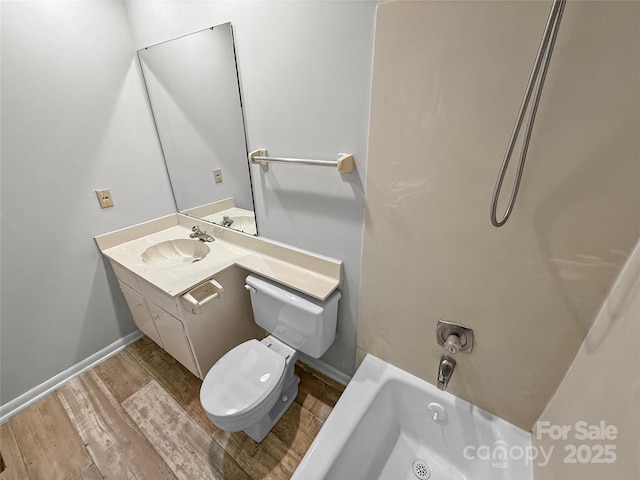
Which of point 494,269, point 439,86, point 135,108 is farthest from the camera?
point 135,108

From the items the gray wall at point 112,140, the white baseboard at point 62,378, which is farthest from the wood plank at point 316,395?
the white baseboard at point 62,378

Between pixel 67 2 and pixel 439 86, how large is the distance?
6.06 ft

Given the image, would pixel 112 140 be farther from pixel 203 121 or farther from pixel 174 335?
pixel 174 335

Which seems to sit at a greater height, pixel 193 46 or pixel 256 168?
pixel 193 46

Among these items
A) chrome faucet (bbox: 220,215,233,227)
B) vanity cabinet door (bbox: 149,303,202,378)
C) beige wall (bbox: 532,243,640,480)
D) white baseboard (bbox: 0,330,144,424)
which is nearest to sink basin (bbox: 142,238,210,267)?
chrome faucet (bbox: 220,215,233,227)

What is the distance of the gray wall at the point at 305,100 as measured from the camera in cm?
90

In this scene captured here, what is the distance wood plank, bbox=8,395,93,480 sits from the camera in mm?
1220

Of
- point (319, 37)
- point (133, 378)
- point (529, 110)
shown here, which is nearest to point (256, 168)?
point (319, 37)

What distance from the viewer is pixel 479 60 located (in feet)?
2.28

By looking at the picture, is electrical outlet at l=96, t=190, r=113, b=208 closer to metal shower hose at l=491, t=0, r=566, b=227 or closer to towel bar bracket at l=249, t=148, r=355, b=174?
towel bar bracket at l=249, t=148, r=355, b=174

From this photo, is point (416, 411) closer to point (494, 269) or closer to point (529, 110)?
point (494, 269)

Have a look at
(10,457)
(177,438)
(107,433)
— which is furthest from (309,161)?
(10,457)

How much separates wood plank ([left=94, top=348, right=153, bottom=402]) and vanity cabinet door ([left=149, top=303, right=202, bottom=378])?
32 cm

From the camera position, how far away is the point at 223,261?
4.84 feet
